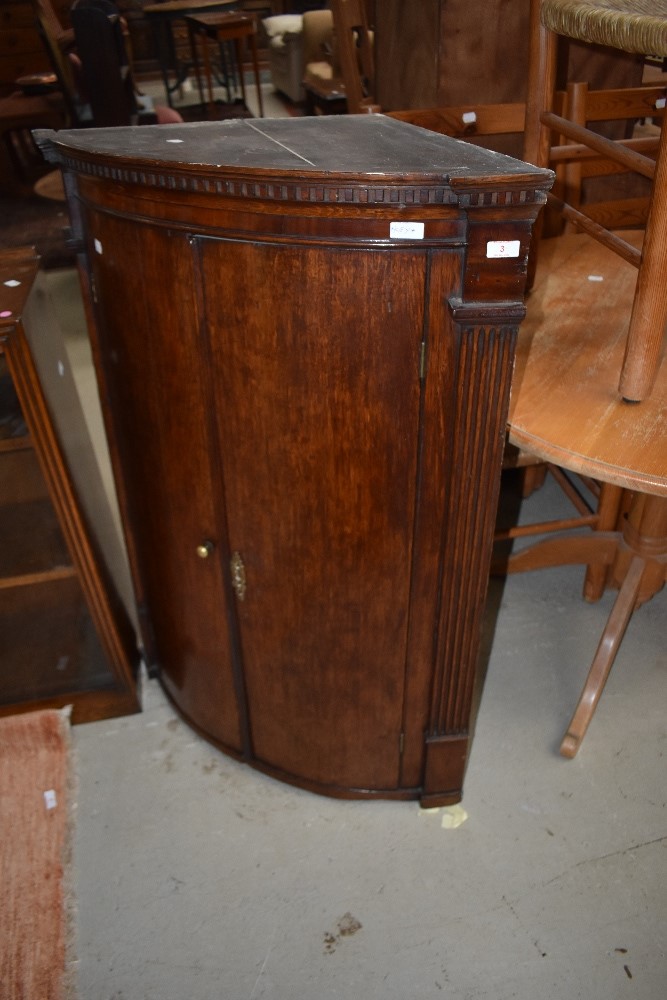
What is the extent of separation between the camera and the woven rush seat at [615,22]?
3.88 feet

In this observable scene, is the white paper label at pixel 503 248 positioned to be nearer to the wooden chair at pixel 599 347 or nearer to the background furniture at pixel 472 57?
the wooden chair at pixel 599 347

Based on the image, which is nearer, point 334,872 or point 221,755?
point 334,872

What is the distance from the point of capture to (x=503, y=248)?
1130 millimetres

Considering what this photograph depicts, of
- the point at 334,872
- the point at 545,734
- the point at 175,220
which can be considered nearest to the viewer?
the point at 175,220

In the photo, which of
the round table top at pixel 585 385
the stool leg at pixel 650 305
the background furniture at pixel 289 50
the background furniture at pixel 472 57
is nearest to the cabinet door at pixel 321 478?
the round table top at pixel 585 385

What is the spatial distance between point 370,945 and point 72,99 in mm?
5025

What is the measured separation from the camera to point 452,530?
1403mm

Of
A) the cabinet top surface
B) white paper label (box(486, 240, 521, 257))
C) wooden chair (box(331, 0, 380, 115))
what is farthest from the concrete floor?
wooden chair (box(331, 0, 380, 115))

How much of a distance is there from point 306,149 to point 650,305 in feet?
2.06

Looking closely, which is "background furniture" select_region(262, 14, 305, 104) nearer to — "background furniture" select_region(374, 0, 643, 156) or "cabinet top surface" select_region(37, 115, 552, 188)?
"background furniture" select_region(374, 0, 643, 156)

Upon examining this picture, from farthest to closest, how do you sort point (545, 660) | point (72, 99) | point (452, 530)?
1. point (72, 99)
2. point (545, 660)
3. point (452, 530)

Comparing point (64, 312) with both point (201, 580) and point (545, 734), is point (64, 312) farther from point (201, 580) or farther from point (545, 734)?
point (545, 734)

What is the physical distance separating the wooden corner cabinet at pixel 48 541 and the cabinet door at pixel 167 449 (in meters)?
0.12

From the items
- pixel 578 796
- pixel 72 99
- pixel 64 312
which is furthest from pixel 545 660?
pixel 72 99
